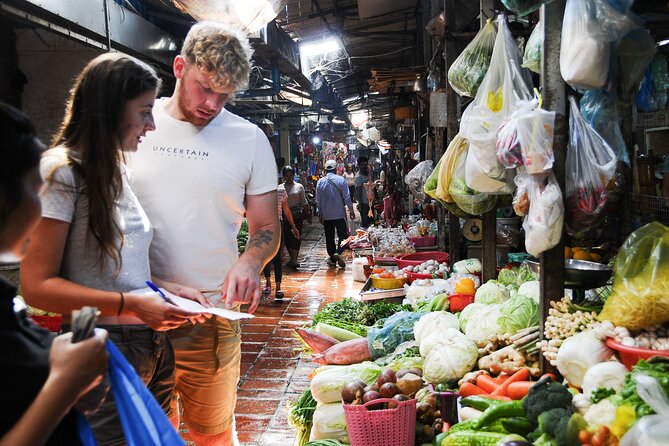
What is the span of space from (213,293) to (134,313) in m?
0.73

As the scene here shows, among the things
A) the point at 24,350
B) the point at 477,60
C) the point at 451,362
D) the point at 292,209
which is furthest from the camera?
the point at 292,209

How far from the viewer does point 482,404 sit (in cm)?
326

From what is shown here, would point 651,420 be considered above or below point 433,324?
above

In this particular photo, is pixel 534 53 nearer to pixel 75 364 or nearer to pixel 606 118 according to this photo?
pixel 606 118

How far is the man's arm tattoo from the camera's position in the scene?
116 inches

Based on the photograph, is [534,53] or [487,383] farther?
[534,53]

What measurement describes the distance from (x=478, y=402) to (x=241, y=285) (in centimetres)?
157

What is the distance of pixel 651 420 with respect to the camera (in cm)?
211

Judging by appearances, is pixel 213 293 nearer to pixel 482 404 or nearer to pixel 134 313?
pixel 134 313

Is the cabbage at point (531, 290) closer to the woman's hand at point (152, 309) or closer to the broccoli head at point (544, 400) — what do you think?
the broccoli head at point (544, 400)

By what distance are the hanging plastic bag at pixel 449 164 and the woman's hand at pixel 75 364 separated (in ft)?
13.3

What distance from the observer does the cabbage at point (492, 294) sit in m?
4.82

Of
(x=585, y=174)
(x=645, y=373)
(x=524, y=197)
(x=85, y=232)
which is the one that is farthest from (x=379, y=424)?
(x=85, y=232)

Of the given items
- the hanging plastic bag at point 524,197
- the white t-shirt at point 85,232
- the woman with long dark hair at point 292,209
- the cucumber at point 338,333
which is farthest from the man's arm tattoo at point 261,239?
the woman with long dark hair at point 292,209
